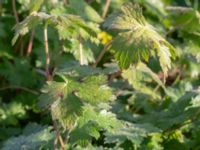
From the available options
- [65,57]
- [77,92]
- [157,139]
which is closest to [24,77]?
[65,57]

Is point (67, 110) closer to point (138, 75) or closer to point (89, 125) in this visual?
point (89, 125)

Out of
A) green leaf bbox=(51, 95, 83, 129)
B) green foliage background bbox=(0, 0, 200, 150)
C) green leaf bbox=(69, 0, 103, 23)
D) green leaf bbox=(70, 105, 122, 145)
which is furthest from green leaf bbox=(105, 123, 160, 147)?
green leaf bbox=(69, 0, 103, 23)

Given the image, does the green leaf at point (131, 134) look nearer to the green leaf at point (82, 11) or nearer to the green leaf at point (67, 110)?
the green leaf at point (67, 110)

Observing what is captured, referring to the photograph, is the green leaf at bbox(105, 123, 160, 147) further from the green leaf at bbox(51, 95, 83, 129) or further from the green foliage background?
the green leaf at bbox(51, 95, 83, 129)

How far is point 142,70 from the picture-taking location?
199 centimetres

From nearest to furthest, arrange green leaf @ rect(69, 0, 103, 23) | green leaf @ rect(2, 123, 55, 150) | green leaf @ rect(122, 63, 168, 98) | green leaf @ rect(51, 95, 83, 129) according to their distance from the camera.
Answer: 1. green leaf @ rect(51, 95, 83, 129)
2. green leaf @ rect(2, 123, 55, 150)
3. green leaf @ rect(122, 63, 168, 98)
4. green leaf @ rect(69, 0, 103, 23)

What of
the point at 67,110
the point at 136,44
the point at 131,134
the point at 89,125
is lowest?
the point at 131,134

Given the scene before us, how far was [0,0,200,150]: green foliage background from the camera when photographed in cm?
138

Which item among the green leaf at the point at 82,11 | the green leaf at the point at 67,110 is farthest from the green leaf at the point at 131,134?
the green leaf at the point at 82,11

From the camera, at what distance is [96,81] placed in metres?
1.42

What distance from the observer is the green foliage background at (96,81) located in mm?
1379

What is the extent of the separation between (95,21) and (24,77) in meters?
0.43

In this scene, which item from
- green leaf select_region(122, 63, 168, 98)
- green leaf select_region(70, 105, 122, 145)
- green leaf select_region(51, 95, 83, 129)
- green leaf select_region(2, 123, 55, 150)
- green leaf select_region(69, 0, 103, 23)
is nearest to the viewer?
green leaf select_region(51, 95, 83, 129)

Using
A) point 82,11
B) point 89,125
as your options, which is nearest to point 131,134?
point 89,125
